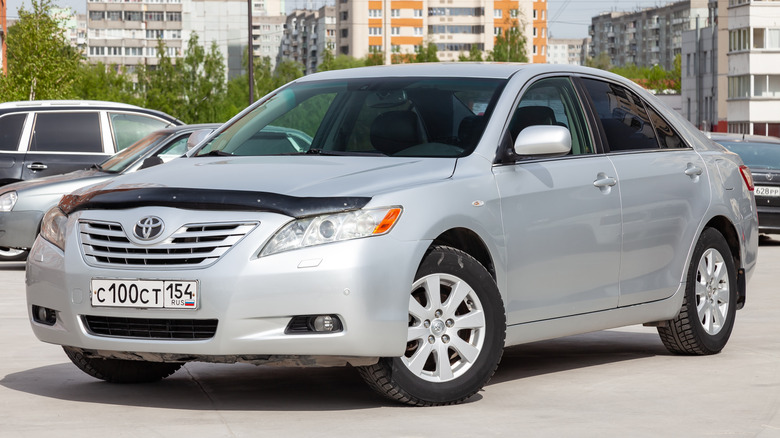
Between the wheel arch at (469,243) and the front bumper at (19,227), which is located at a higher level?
the wheel arch at (469,243)

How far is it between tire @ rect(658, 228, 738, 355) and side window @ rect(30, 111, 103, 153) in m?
10.4

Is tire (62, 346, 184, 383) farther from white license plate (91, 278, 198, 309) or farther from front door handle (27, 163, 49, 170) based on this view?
front door handle (27, 163, 49, 170)

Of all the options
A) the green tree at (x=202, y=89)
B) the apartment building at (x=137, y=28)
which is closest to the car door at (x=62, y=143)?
the green tree at (x=202, y=89)

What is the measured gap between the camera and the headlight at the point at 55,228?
22.1ft

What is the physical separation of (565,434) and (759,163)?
51.2 feet

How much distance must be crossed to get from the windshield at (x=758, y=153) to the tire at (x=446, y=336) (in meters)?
14.7

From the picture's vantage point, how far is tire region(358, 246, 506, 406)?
647cm

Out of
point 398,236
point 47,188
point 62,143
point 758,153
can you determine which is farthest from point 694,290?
point 758,153

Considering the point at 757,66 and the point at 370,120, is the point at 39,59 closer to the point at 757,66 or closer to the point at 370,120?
the point at 370,120

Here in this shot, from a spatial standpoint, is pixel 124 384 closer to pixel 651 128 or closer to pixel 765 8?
pixel 651 128

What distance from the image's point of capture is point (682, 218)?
8.35 meters

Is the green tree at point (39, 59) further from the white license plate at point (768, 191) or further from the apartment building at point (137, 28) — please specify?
the apartment building at point (137, 28)

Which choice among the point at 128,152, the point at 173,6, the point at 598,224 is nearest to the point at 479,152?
the point at 598,224

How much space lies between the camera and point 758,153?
21188mm
